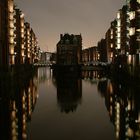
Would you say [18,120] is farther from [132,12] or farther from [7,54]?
[132,12]

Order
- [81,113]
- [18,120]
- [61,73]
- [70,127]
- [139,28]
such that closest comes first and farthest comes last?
[70,127]
[18,120]
[81,113]
[139,28]
[61,73]

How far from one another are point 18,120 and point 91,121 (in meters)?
6.19

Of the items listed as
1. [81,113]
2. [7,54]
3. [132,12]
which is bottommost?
[81,113]

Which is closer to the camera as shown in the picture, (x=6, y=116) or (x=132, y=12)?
(x=6, y=116)

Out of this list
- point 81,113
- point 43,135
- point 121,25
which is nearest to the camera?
point 43,135

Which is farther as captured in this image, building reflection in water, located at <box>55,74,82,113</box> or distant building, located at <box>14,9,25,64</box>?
distant building, located at <box>14,9,25,64</box>

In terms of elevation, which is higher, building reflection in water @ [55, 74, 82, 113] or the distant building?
the distant building

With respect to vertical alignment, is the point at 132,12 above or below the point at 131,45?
above

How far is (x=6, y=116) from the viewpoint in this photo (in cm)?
3656

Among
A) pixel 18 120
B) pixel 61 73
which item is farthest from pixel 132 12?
pixel 18 120

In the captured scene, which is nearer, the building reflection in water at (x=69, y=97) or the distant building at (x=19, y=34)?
the building reflection in water at (x=69, y=97)

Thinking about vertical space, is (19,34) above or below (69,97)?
above

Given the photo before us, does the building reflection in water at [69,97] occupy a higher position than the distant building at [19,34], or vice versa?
the distant building at [19,34]

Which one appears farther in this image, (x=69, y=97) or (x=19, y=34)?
(x=19, y=34)
